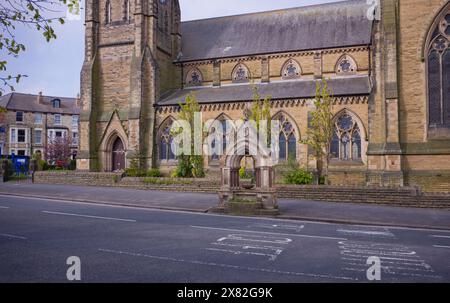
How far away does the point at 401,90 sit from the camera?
2089 centimetres

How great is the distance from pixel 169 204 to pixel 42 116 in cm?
4589

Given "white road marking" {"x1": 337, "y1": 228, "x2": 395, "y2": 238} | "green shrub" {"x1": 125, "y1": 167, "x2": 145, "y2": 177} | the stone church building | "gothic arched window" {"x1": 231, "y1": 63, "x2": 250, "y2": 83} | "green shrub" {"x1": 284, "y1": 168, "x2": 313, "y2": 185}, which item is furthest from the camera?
"gothic arched window" {"x1": 231, "y1": 63, "x2": 250, "y2": 83}

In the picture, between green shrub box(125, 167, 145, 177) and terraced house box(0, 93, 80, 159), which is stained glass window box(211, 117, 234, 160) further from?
terraced house box(0, 93, 80, 159)

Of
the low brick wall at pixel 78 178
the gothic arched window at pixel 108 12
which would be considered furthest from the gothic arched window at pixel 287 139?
the gothic arched window at pixel 108 12

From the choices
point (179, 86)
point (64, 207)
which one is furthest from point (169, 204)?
point (179, 86)

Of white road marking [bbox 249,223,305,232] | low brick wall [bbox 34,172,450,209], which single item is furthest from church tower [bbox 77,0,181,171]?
white road marking [bbox 249,223,305,232]

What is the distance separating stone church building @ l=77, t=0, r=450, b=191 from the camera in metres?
20.6

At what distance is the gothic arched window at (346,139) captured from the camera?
81.3 feet

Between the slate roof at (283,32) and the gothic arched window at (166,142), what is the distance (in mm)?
7697

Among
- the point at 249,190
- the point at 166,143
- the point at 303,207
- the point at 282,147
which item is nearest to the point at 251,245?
the point at 249,190

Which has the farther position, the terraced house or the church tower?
the terraced house

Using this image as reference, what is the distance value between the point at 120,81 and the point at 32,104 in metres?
31.3

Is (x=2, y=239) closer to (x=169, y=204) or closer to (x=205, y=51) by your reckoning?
(x=169, y=204)

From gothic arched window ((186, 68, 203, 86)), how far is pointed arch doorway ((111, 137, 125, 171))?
877cm
